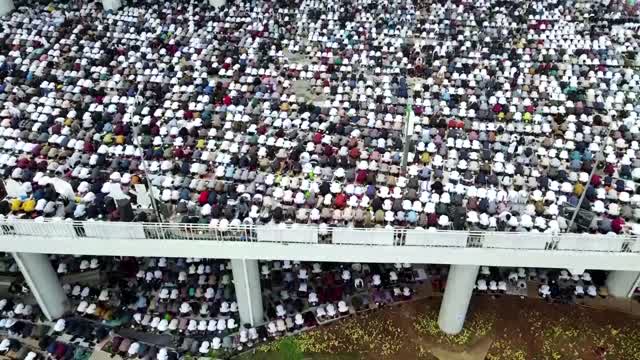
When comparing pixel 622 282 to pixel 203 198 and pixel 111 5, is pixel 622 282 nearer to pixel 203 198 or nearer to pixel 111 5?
pixel 203 198

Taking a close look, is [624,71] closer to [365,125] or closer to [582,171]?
[582,171]

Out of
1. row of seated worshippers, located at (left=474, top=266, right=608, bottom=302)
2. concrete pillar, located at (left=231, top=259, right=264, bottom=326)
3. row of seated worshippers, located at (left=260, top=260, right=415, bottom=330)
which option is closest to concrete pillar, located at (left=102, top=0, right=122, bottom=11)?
row of seated worshippers, located at (left=260, top=260, right=415, bottom=330)

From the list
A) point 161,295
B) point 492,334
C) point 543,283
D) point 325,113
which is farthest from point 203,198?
point 543,283

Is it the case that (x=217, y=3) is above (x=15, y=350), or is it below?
above

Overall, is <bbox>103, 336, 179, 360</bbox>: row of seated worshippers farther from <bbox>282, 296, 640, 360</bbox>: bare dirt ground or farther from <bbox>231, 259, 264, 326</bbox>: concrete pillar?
<bbox>282, 296, 640, 360</bbox>: bare dirt ground

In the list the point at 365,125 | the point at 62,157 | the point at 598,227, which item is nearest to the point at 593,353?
the point at 598,227

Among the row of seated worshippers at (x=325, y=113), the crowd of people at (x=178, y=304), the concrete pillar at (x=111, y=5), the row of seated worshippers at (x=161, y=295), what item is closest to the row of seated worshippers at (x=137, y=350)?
the crowd of people at (x=178, y=304)
